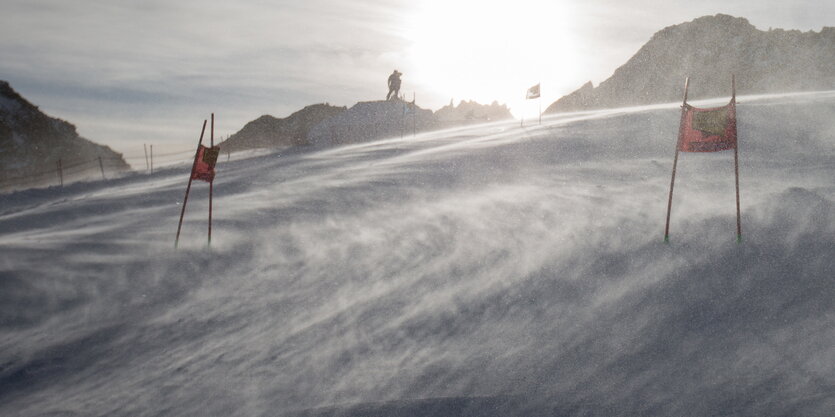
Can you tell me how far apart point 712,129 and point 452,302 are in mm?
4555

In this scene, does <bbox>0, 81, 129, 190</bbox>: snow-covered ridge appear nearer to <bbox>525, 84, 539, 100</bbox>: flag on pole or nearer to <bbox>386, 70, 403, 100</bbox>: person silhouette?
<bbox>386, 70, 403, 100</bbox>: person silhouette

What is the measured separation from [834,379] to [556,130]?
679 inches

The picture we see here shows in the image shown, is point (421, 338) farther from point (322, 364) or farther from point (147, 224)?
point (147, 224)

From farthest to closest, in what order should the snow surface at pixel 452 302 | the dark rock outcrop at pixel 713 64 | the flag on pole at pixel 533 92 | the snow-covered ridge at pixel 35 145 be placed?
1. the dark rock outcrop at pixel 713 64
2. the snow-covered ridge at pixel 35 145
3. the flag on pole at pixel 533 92
4. the snow surface at pixel 452 302

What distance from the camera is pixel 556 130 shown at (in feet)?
73.4

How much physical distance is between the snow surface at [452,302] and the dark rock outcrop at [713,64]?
2914 inches

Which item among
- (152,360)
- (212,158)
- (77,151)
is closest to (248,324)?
(152,360)

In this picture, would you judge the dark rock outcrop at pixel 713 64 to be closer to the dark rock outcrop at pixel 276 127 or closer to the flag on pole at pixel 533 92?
the dark rock outcrop at pixel 276 127

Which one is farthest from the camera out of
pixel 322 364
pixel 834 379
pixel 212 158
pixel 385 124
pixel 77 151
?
pixel 77 151

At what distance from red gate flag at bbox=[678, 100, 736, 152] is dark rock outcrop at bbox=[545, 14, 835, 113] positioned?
76242 millimetres

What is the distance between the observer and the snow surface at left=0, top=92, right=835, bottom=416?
19.9ft

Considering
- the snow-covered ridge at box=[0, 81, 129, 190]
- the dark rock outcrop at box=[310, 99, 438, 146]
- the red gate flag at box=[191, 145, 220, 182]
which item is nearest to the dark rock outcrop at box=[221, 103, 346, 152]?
the snow-covered ridge at box=[0, 81, 129, 190]

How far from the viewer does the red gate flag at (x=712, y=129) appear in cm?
892

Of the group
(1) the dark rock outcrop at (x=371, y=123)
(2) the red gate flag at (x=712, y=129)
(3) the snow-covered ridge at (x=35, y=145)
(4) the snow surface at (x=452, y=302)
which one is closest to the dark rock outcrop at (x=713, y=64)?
(1) the dark rock outcrop at (x=371, y=123)
